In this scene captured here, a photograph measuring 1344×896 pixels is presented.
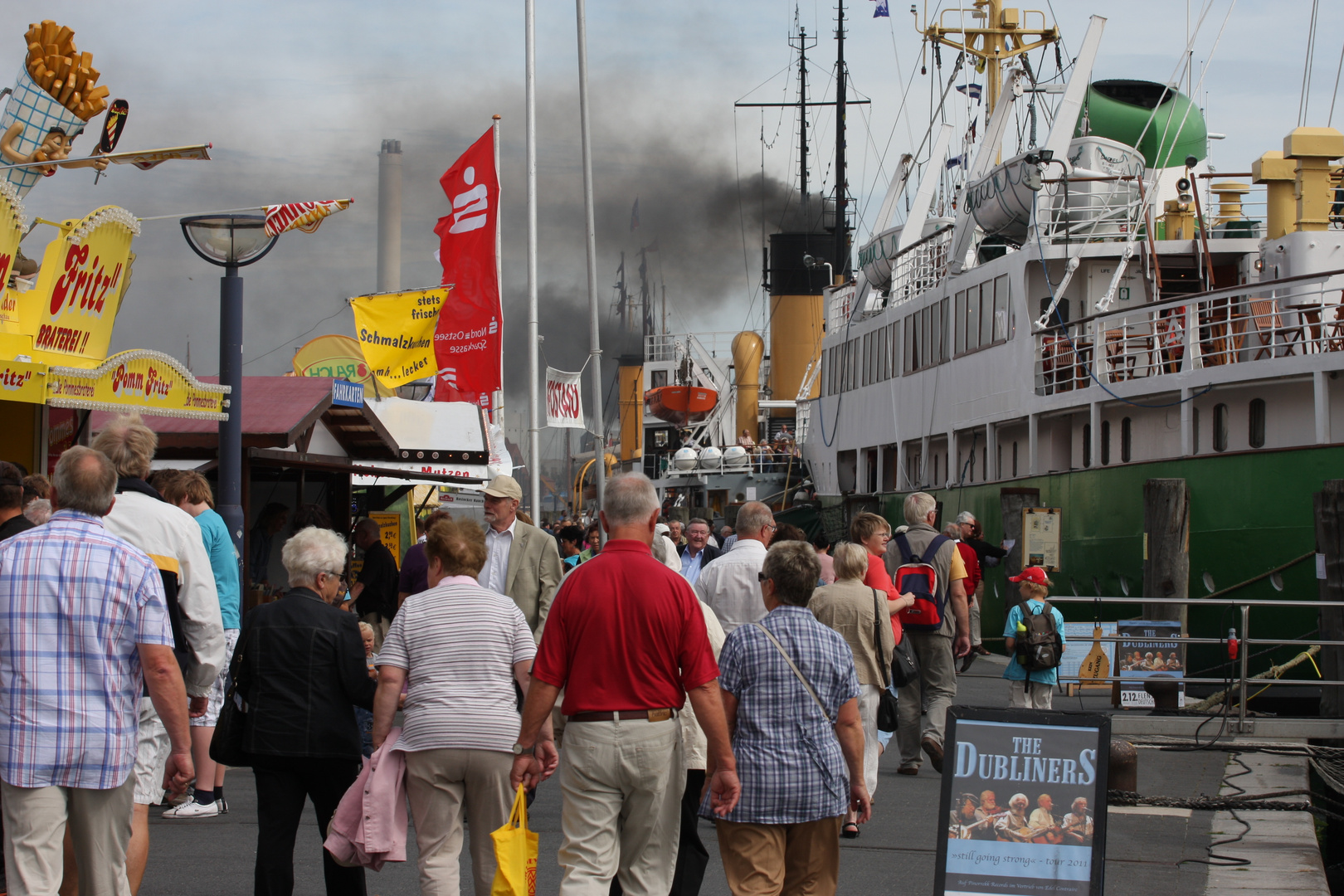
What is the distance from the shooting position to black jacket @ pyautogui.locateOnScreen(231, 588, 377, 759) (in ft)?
17.0

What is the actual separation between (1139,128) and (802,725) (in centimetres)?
2441

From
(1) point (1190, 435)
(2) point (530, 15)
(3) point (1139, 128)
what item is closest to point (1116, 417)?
(1) point (1190, 435)

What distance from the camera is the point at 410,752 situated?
16.6ft

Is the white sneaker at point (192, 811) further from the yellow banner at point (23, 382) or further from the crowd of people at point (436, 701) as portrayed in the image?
the yellow banner at point (23, 382)

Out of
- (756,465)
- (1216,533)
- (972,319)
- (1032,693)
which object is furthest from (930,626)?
(756,465)

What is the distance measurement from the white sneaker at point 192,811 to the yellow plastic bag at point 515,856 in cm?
348

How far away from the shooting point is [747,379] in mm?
45750

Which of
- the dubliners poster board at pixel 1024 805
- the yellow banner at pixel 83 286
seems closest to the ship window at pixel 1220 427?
the yellow banner at pixel 83 286

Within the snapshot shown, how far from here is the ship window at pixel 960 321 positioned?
2453 centimetres

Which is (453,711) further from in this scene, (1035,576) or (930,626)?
(1035,576)

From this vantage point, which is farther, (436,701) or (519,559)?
(519,559)

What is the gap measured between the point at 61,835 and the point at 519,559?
3173 millimetres

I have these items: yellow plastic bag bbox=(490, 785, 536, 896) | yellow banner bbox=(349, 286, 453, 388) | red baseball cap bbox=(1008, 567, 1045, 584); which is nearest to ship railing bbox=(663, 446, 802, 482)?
yellow banner bbox=(349, 286, 453, 388)

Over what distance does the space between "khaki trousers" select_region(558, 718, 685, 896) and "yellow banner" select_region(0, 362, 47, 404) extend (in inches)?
225
